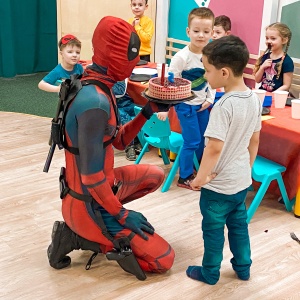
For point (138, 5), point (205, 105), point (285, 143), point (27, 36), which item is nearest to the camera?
point (285, 143)

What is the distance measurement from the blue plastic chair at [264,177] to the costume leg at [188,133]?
1.42 ft

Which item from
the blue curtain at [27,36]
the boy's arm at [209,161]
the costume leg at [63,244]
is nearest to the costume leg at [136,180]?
the costume leg at [63,244]

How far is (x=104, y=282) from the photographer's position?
2402 mm

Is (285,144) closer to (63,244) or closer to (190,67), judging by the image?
(190,67)

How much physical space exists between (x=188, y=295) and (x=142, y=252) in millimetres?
284

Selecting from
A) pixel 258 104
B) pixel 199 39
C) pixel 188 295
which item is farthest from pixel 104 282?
pixel 199 39

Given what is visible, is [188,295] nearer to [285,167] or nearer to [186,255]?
[186,255]

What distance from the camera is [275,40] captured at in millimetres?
3719

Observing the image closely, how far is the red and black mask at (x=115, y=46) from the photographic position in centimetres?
214

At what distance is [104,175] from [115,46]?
55 cm

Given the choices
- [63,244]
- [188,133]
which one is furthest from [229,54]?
[188,133]

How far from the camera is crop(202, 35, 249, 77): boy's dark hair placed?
2018 millimetres

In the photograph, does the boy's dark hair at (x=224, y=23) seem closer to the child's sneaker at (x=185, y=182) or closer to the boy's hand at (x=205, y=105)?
the boy's hand at (x=205, y=105)

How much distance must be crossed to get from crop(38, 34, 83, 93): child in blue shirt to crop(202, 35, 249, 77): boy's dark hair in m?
1.96
